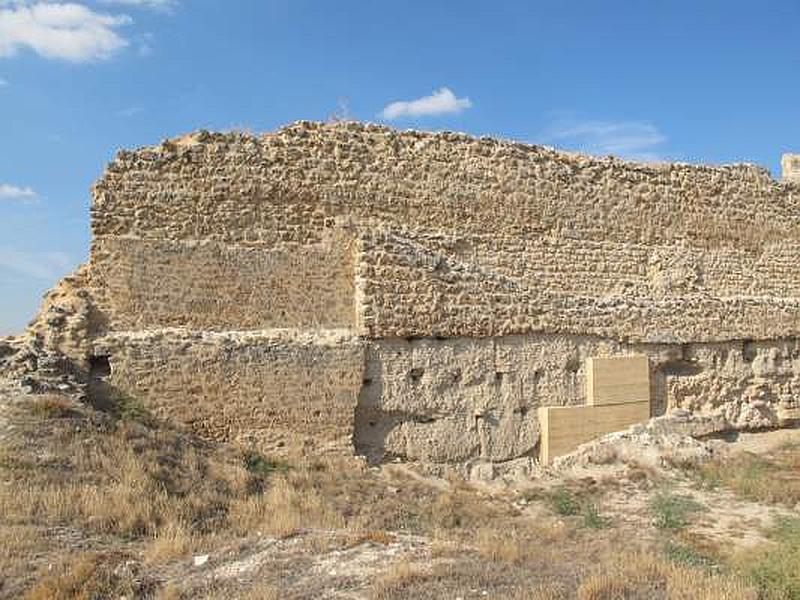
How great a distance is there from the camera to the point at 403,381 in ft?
31.1

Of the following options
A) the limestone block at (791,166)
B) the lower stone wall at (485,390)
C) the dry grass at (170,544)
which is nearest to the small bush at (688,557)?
the lower stone wall at (485,390)

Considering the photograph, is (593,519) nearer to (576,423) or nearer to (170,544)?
(576,423)

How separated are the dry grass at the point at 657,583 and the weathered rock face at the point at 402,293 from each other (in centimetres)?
445

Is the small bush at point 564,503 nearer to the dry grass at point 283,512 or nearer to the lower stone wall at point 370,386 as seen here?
the lower stone wall at point 370,386

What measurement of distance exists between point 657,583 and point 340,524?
109 inches

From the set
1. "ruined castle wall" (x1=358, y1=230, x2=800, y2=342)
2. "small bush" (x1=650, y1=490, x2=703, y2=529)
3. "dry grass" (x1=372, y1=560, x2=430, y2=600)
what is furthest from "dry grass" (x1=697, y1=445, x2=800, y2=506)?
"dry grass" (x1=372, y1=560, x2=430, y2=600)

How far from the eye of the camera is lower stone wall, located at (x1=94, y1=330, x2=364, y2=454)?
8359 millimetres

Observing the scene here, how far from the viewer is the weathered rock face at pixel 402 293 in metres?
8.73

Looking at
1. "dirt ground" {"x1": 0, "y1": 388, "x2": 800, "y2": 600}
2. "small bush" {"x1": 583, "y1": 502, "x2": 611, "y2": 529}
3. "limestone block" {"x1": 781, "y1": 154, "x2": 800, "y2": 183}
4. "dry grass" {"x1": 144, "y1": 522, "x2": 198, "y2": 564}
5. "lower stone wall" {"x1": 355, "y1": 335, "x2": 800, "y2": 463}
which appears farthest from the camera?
"limestone block" {"x1": 781, "y1": 154, "x2": 800, "y2": 183}

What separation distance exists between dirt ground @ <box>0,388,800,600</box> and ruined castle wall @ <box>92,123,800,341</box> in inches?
73.8

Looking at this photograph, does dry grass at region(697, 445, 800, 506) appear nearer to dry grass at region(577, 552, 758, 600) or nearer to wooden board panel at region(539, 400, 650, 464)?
wooden board panel at region(539, 400, 650, 464)

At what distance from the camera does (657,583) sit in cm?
489

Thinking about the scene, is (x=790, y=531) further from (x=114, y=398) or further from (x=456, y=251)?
(x=114, y=398)

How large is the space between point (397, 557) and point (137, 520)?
6.88 feet
